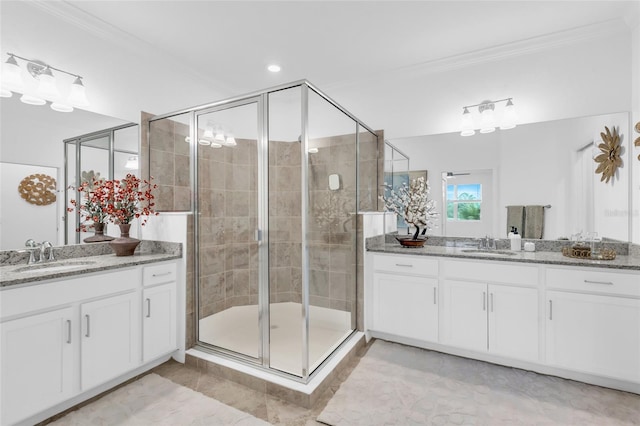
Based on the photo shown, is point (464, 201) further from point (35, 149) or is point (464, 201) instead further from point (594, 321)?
point (35, 149)

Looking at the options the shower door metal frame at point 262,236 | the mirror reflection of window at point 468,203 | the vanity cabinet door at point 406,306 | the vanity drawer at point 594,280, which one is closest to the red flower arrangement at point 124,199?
the shower door metal frame at point 262,236

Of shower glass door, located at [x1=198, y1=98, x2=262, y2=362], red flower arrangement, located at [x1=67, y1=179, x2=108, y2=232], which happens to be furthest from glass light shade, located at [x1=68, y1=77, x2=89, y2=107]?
shower glass door, located at [x1=198, y1=98, x2=262, y2=362]

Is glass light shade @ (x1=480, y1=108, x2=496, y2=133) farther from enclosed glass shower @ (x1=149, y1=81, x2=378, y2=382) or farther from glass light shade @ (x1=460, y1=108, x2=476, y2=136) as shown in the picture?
enclosed glass shower @ (x1=149, y1=81, x2=378, y2=382)

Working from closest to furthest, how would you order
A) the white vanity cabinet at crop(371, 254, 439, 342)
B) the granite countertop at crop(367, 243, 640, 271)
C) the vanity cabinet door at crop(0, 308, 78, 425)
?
the vanity cabinet door at crop(0, 308, 78, 425), the granite countertop at crop(367, 243, 640, 271), the white vanity cabinet at crop(371, 254, 439, 342)

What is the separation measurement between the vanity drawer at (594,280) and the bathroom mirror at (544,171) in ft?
1.96

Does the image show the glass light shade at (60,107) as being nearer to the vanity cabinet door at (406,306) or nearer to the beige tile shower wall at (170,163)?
the beige tile shower wall at (170,163)

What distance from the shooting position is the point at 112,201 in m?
2.39

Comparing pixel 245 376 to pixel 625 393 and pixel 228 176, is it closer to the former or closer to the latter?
pixel 228 176

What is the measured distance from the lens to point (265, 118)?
7.33ft

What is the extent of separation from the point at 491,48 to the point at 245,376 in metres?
3.46

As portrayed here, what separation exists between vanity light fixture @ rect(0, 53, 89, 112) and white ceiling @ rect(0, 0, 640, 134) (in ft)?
0.34

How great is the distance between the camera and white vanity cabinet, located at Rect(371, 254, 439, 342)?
2594 millimetres

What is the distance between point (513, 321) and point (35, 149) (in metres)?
3.72

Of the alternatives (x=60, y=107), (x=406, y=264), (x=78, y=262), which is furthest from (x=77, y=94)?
(x=406, y=264)
